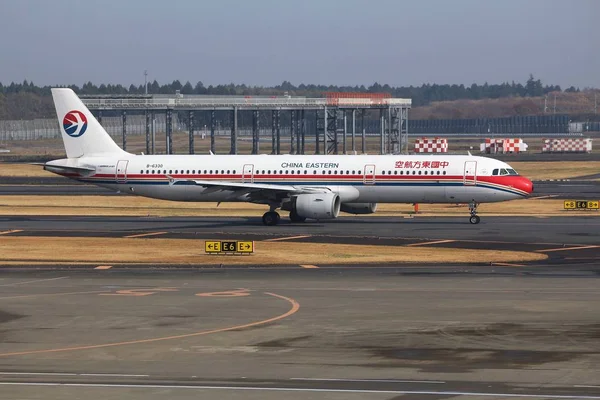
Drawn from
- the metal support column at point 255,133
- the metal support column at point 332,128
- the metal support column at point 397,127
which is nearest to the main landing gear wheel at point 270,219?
the metal support column at point 255,133

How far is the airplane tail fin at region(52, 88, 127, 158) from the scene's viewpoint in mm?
71562

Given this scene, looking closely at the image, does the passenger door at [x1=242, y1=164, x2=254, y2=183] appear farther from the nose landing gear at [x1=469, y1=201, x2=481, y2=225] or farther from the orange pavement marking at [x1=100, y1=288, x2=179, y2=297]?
the orange pavement marking at [x1=100, y1=288, x2=179, y2=297]

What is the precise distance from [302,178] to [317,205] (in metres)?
3.82

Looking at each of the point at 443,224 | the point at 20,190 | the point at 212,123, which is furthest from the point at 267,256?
the point at 212,123

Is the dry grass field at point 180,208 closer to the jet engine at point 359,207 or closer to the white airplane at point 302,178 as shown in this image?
the jet engine at point 359,207

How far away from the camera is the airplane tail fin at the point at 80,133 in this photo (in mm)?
71562

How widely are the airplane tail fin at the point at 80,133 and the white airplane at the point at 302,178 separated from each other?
0.23 feet

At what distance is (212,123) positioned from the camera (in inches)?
6053

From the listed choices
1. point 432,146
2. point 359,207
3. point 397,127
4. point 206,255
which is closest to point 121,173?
point 359,207

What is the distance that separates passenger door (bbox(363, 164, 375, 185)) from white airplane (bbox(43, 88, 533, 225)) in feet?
0.21

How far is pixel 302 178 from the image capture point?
220ft

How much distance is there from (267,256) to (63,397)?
2813 cm

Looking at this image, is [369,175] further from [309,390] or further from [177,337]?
[309,390]

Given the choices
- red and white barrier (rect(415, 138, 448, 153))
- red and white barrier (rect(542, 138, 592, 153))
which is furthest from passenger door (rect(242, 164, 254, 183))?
red and white barrier (rect(542, 138, 592, 153))
